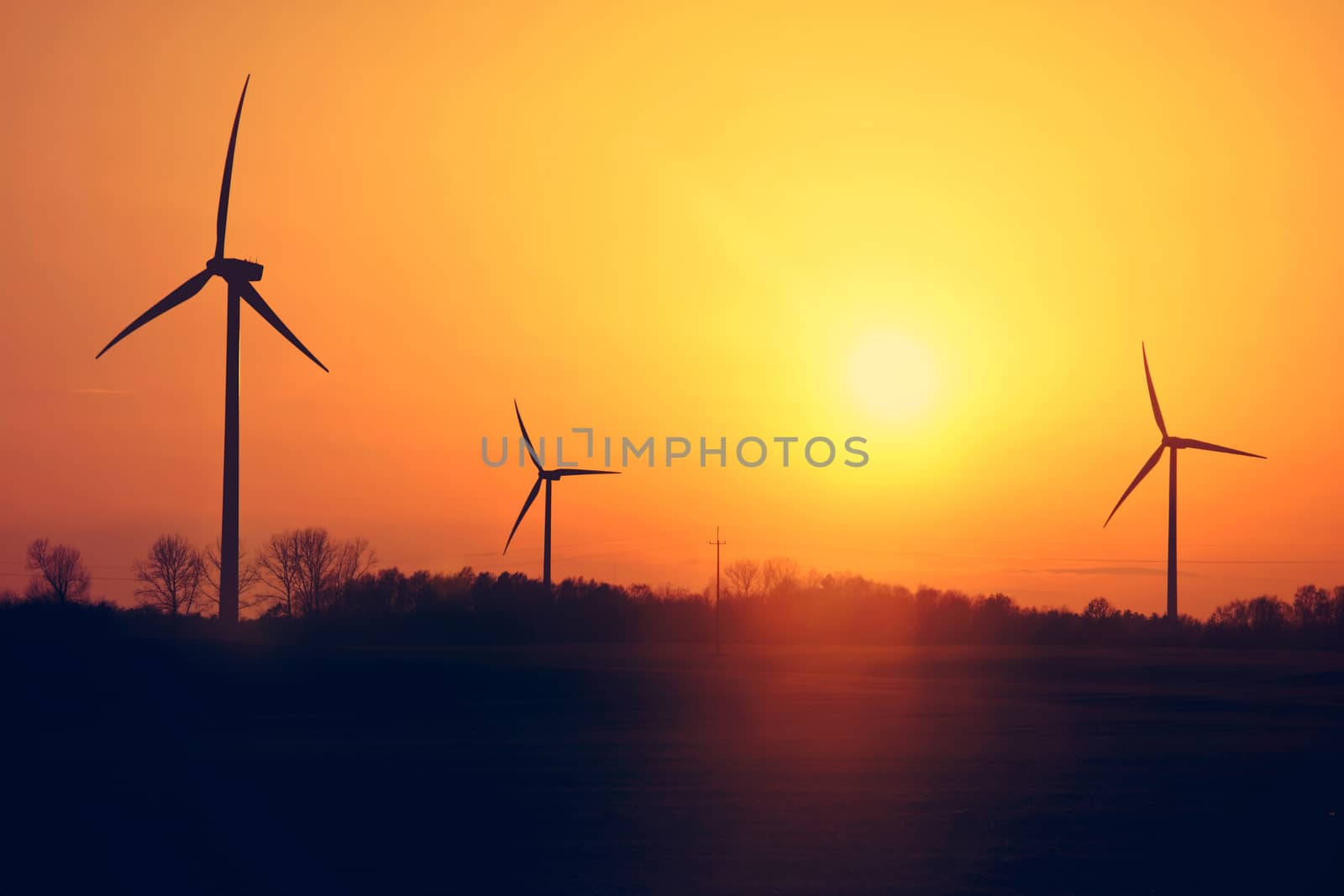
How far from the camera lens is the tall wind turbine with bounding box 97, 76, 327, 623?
59.6m

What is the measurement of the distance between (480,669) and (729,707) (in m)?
17.3

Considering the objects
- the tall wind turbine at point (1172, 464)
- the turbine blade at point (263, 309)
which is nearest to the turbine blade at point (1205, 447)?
the tall wind turbine at point (1172, 464)

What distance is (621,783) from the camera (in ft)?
114

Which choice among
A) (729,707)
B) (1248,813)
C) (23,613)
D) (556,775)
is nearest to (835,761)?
(556,775)

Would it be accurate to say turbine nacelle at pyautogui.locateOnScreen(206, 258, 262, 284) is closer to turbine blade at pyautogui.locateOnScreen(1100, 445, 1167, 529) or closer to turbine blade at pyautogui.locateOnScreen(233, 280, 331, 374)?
turbine blade at pyautogui.locateOnScreen(233, 280, 331, 374)

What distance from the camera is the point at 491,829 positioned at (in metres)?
27.5

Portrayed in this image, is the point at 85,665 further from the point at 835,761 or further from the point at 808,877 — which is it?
the point at 808,877

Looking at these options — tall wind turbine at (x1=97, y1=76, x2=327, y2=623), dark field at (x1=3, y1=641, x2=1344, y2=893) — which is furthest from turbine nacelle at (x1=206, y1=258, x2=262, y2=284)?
dark field at (x1=3, y1=641, x2=1344, y2=893)

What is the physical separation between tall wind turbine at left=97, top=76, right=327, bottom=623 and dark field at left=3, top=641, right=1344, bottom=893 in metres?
4.45

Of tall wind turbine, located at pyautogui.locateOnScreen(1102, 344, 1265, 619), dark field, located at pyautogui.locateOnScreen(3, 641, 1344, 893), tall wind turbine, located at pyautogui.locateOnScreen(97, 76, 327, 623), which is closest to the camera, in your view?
dark field, located at pyautogui.locateOnScreen(3, 641, 1344, 893)

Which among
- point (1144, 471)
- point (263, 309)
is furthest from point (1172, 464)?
point (263, 309)

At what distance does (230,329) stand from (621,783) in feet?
124

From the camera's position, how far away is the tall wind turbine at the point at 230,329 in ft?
196

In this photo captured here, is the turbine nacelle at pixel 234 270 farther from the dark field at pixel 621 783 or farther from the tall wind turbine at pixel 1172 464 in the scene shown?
the tall wind turbine at pixel 1172 464
